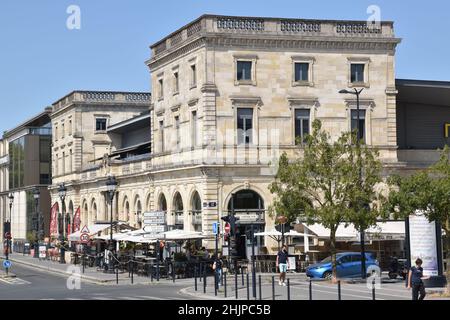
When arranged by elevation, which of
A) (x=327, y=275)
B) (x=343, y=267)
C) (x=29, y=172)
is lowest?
(x=327, y=275)

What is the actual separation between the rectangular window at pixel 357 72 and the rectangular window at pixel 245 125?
7.46 m

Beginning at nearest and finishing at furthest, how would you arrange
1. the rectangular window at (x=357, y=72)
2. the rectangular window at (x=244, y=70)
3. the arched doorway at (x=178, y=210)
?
the rectangular window at (x=244, y=70)
the rectangular window at (x=357, y=72)
the arched doorway at (x=178, y=210)

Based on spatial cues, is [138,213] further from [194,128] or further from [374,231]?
[374,231]

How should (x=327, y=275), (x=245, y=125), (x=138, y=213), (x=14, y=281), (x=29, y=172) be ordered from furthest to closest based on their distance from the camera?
(x=29, y=172) < (x=138, y=213) < (x=245, y=125) < (x=14, y=281) < (x=327, y=275)

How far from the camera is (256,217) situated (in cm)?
5822

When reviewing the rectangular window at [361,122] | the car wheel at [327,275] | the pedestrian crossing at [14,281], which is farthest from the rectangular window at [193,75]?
the car wheel at [327,275]

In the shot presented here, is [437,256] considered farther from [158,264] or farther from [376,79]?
Result: [376,79]

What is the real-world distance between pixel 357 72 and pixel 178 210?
602 inches

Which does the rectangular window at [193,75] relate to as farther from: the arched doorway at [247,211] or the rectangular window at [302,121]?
the arched doorway at [247,211]

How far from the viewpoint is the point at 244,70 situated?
Answer: 192 feet

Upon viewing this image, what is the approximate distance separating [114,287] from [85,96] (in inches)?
1982

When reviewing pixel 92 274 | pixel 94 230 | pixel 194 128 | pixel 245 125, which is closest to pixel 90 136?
pixel 94 230

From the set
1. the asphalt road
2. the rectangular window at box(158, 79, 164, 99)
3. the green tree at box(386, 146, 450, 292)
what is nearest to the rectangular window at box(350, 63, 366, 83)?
the rectangular window at box(158, 79, 164, 99)

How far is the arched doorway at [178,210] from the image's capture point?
61.7 meters
